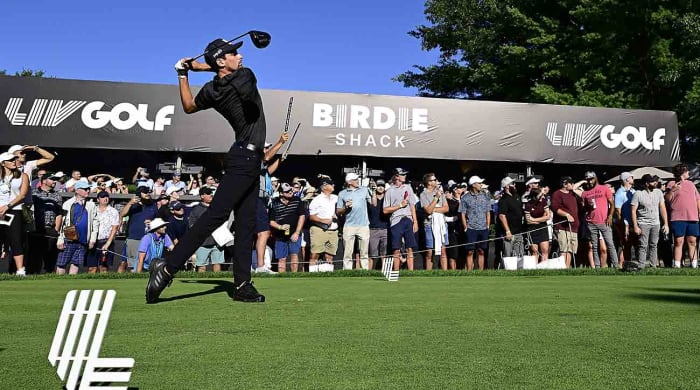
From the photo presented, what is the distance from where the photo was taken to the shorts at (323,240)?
14258mm

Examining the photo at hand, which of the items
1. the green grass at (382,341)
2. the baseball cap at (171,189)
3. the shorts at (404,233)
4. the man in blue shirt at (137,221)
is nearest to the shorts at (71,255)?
the man in blue shirt at (137,221)

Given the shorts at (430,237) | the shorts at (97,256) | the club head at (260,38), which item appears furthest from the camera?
the shorts at (430,237)

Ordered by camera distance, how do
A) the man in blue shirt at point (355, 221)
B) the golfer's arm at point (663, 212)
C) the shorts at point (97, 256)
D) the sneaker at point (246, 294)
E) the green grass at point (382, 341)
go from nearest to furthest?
1. the green grass at point (382, 341)
2. the sneaker at point (246, 294)
3. the shorts at point (97, 256)
4. the man in blue shirt at point (355, 221)
5. the golfer's arm at point (663, 212)

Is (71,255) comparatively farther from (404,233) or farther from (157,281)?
(157,281)

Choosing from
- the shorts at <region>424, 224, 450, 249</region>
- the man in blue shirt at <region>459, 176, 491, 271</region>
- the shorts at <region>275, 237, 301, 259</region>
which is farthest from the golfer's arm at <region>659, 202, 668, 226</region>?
the shorts at <region>275, 237, 301, 259</region>

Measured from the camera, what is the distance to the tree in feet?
97.3

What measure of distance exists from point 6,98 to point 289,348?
51.9ft

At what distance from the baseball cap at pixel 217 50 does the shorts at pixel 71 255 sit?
858cm

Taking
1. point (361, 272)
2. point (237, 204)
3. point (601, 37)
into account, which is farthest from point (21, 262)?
point (601, 37)

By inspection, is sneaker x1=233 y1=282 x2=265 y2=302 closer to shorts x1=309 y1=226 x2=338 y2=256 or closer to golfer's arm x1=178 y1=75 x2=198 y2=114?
golfer's arm x1=178 y1=75 x2=198 y2=114

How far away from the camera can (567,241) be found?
14.9 metres

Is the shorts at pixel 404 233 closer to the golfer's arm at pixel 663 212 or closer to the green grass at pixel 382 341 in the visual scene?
the golfer's arm at pixel 663 212

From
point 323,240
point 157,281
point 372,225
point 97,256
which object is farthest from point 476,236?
point 157,281

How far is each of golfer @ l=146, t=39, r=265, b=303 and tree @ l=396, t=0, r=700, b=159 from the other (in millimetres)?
25335
